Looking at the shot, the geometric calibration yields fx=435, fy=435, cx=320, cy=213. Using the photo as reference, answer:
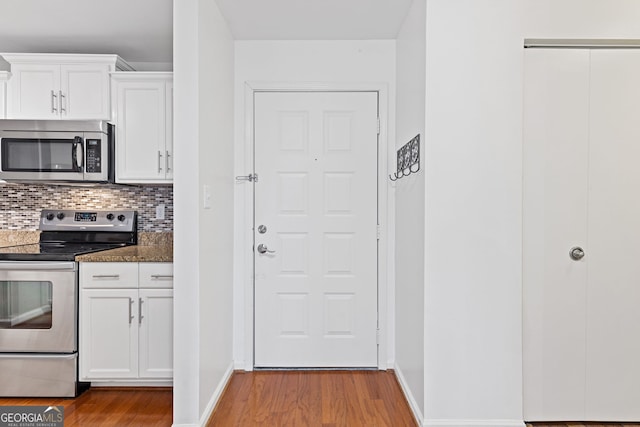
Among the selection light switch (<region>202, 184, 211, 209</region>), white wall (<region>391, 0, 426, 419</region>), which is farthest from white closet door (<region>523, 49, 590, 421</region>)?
light switch (<region>202, 184, 211, 209</region>)

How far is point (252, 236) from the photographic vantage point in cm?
321

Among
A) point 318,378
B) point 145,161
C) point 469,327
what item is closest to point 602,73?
point 469,327

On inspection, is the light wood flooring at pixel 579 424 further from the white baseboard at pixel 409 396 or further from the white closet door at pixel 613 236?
the white baseboard at pixel 409 396

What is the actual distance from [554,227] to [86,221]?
3275mm

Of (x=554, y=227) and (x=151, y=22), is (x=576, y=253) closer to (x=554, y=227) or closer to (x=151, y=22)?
(x=554, y=227)

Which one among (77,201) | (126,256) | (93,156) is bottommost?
(126,256)

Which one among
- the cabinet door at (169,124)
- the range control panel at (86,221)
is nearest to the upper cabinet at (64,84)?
the cabinet door at (169,124)

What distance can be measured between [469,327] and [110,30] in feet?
9.72

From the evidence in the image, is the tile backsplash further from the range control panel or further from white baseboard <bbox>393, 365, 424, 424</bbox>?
white baseboard <bbox>393, 365, 424, 424</bbox>

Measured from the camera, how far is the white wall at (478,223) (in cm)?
227

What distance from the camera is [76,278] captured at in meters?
2.72

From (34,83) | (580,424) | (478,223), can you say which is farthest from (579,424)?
(34,83)

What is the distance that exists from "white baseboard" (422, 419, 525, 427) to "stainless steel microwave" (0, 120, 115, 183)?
262 cm

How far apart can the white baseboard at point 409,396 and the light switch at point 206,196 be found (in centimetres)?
162
